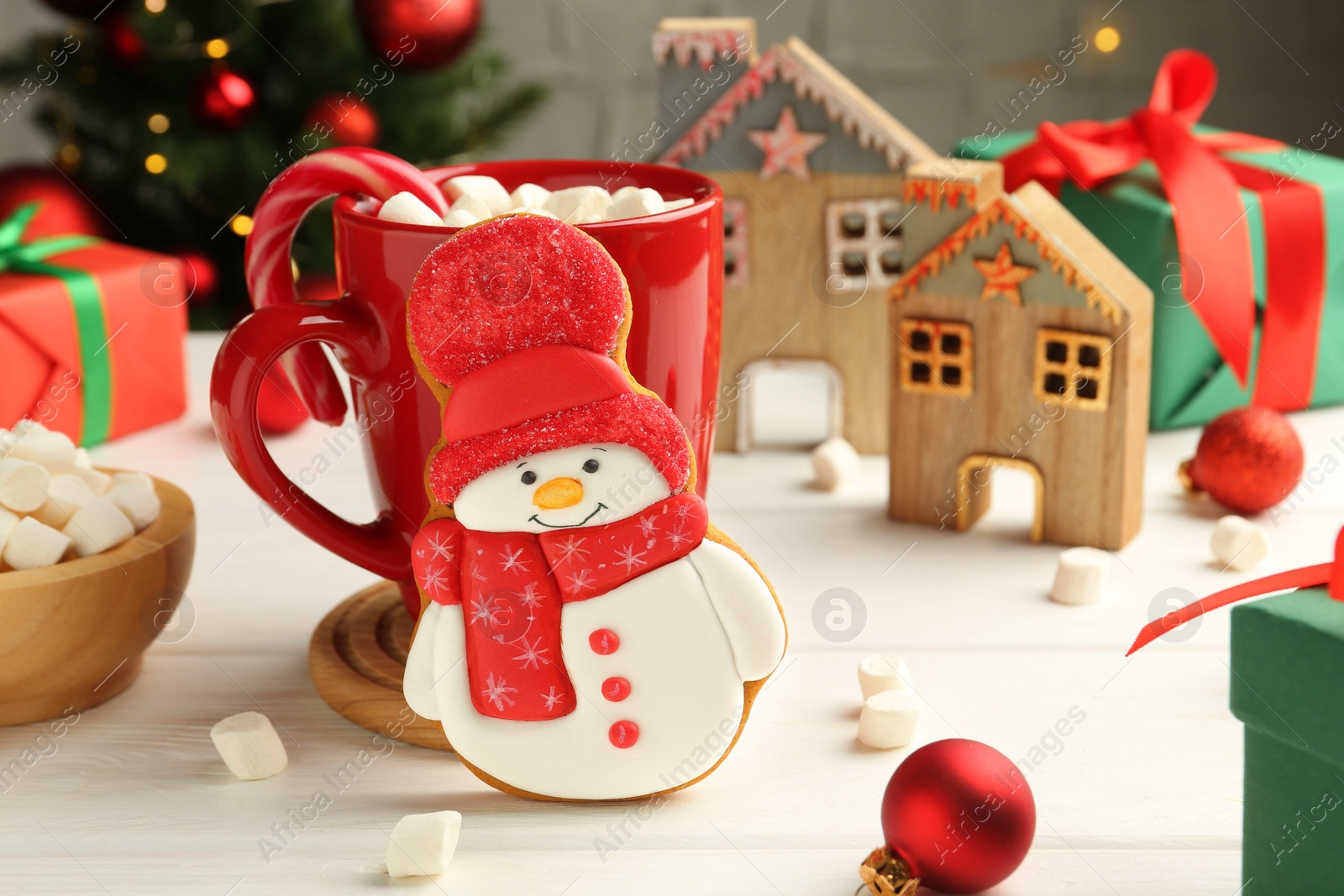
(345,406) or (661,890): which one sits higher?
(345,406)

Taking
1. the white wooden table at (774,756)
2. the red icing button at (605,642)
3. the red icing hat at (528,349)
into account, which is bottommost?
the white wooden table at (774,756)

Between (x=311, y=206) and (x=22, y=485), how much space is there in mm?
187

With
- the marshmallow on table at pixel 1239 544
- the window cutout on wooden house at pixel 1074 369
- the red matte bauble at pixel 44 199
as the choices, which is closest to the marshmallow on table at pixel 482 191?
the window cutout on wooden house at pixel 1074 369

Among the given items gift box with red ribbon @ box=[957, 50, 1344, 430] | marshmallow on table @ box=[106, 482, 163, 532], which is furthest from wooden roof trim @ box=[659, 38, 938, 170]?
marshmallow on table @ box=[106, 482, 163, 532]

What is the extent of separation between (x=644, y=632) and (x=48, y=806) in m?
0.26

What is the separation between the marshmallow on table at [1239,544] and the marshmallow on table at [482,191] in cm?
44

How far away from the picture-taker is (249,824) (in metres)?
0.54

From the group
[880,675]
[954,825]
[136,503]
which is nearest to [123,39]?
[136,503]

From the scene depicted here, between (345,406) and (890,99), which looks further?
(890,99)

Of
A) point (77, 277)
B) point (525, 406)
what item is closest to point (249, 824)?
point (525, 406)

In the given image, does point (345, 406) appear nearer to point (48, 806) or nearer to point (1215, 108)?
point (48, 806)

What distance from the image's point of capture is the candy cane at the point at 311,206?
25.3 inches

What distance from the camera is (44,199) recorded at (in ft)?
4.16

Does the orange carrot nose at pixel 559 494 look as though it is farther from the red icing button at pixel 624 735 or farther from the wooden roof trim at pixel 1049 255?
the wooden roof trim at pixel 1049 255
